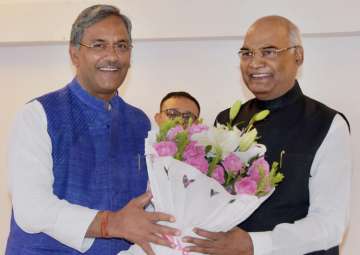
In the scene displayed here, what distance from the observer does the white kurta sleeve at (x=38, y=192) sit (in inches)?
82.9

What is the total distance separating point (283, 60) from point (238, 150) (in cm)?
81

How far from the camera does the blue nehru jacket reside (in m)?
2.26

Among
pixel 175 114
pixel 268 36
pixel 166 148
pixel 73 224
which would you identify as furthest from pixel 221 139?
pixel 175 114

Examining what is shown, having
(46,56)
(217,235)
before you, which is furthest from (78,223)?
(46,56)

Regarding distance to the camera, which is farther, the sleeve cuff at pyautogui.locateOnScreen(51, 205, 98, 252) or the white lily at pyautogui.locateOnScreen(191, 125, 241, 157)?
the sleeve cuff at pyautogui.locateOnScreen(51, 205, 98, 252)

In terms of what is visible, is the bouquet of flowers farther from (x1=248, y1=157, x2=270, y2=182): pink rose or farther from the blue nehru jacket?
the blue nehru jacket

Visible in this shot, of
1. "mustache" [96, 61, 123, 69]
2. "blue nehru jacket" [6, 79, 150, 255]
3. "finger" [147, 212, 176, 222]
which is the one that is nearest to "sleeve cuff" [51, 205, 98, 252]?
"blue nehru jacket" [6, 79, 150, 255]

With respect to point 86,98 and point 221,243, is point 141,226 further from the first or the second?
point 86,98

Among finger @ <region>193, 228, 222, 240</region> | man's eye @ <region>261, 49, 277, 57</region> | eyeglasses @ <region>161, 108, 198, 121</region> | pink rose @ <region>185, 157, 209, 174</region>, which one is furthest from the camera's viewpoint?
eyeglasses @ <region>161, 108, 198, 121</region>

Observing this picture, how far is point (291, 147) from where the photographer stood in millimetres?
2516

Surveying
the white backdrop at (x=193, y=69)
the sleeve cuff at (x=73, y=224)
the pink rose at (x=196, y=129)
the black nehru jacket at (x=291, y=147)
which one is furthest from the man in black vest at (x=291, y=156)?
the white backdrop at (x=193, y=69)

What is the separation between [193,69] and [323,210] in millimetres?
1954

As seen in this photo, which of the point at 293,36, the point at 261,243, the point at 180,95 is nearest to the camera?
the point at 261,243

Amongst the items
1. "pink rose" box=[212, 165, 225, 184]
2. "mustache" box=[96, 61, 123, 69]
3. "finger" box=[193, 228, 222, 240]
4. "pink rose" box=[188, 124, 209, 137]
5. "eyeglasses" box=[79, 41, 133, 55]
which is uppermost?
"eyeglasses" box=[79, 41, 133, 55]
